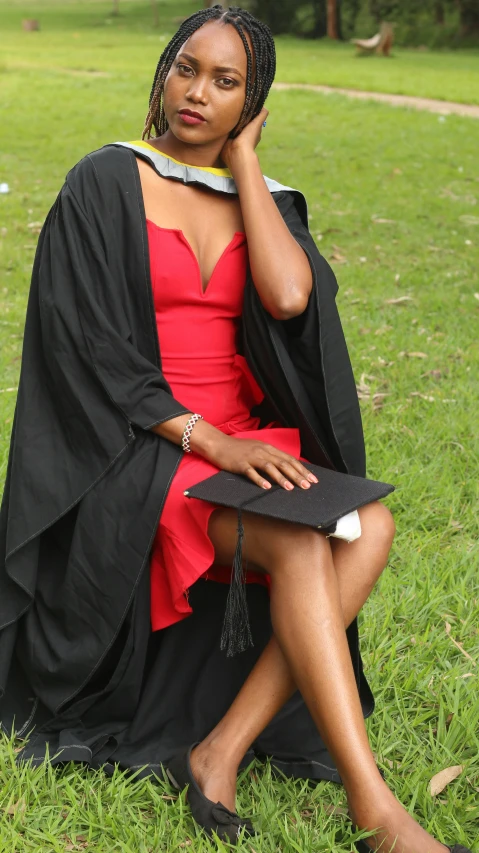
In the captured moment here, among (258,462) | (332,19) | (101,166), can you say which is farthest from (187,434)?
(332,19)

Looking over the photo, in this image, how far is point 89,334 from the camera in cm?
274

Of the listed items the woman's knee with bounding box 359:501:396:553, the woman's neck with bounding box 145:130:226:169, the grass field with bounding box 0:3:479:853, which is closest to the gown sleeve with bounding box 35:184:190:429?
the woman's neck with bounding box 145:130:226:169

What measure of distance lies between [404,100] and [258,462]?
15765mm

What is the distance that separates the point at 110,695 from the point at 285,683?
1.68ft

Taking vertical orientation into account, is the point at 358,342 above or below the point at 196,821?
below

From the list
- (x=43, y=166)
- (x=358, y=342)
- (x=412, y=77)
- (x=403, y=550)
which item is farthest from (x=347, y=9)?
(x=403, y=550)

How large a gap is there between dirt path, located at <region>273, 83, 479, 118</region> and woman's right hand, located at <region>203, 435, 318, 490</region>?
13.4 meters

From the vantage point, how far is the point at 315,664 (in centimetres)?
246

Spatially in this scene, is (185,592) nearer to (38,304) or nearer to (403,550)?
(38,304)

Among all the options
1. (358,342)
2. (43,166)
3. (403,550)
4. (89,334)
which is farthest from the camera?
(43,166)

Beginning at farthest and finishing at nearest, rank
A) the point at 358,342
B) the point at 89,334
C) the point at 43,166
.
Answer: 1. the point at 43,166
2. the point at 358,342
3. the point at 89,334

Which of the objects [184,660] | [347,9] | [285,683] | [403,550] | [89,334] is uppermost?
[89,334]

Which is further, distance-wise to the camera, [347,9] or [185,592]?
[347,9]

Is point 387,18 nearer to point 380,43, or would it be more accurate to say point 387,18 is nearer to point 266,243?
point 380,43
